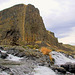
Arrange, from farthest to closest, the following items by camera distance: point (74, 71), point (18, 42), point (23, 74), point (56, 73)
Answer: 1. point (18, 42)
2. point (74, 71)
3. point (56, 73)
4. point (23, 74)

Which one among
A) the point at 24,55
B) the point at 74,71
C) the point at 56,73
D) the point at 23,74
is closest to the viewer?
the point at 23,74

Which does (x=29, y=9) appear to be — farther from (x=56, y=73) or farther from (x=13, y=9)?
(x=56, y=73)

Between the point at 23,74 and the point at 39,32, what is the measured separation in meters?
37.8

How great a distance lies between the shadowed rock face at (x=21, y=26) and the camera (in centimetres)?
4638

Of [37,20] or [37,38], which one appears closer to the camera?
[37,38]

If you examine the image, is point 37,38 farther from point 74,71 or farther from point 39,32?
point 74,71

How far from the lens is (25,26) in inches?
1839

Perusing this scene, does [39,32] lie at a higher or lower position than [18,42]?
higher

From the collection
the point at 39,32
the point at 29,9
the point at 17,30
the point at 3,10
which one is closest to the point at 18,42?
the point at 17,30

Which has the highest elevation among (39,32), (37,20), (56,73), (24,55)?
(37,20)

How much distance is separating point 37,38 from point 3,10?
19.8 metres

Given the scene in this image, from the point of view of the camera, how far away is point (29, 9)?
49625 mm

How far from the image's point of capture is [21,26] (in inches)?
1863

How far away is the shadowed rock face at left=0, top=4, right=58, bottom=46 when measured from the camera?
46.4m
